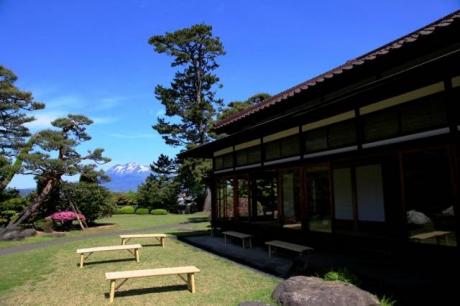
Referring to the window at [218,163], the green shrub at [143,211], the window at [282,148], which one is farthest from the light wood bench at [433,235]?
the green shrub at [143,211]

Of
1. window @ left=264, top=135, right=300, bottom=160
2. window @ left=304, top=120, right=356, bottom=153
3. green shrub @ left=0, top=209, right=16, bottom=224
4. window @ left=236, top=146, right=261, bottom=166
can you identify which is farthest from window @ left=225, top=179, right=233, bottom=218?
green shrub @ left=0, top=209, right=16, bottom=224

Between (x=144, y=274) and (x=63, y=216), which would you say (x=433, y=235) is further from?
(x=63, y=216)

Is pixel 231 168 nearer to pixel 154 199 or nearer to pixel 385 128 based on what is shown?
pixel 385 128

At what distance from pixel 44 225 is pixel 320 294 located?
53.3 ft

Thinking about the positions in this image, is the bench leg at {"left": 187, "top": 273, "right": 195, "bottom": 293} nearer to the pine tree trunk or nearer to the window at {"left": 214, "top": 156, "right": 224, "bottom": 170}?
the window at {"left": 214, "top": 156, "right": 224, "bottom": 170}

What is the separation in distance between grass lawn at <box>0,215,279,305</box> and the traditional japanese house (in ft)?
7.78

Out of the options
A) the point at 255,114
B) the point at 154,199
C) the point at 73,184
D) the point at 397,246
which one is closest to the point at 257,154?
the point at 255,114

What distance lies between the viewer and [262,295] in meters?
6.45

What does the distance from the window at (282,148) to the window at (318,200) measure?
2.75 ft

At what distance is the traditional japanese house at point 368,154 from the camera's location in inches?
241

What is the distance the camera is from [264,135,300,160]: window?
10.1 m

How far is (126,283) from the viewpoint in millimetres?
7590

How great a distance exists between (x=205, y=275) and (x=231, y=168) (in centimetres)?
614

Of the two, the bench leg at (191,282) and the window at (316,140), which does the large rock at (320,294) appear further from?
the window at (316,140)
